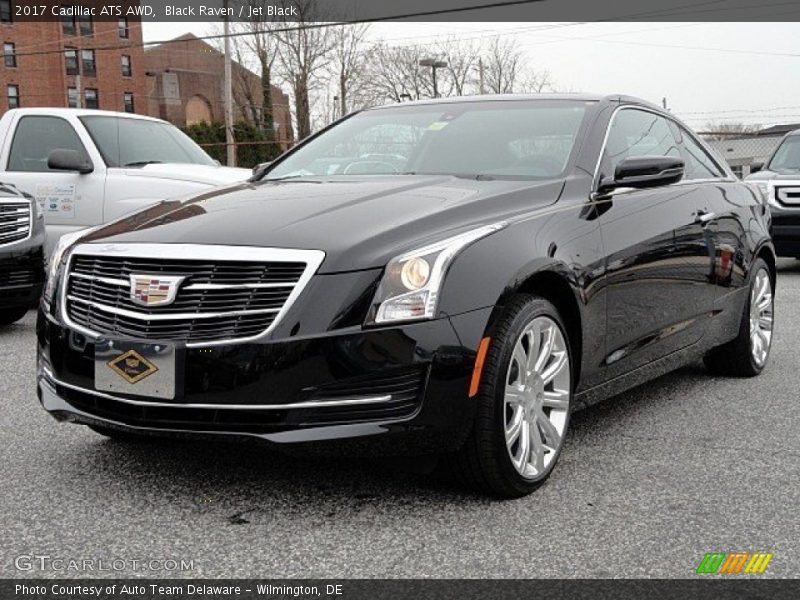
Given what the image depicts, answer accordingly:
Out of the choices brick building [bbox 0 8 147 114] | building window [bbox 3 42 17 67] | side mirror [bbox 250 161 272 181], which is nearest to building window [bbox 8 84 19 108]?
brick building [bbox 0 8 147 114]

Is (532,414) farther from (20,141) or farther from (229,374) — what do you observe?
(20,141)

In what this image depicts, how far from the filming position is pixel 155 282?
3508mm

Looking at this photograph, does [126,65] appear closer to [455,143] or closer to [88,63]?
[88,63]

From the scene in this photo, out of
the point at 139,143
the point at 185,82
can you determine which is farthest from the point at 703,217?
the point at 185,82

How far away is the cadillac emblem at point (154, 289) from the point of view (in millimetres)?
3465

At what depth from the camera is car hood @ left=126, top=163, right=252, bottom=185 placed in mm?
9188

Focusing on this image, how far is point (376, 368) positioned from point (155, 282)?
83 cm

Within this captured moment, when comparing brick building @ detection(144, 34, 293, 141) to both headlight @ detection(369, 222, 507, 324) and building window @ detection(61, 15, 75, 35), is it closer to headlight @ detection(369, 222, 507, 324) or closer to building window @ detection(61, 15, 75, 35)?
building window @ detection(61, 15, 75, 35)

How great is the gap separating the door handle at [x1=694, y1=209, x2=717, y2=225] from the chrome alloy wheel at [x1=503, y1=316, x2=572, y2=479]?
5.46ft

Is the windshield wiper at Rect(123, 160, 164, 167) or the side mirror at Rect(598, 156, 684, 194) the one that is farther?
the windshield wiper at Rect(123, 160, 164, 167)

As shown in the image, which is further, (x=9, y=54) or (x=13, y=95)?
(x=13, y=95)

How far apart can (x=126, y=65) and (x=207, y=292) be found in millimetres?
64487

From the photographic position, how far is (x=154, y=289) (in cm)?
350

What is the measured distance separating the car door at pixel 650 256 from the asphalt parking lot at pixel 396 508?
0.46 meters
